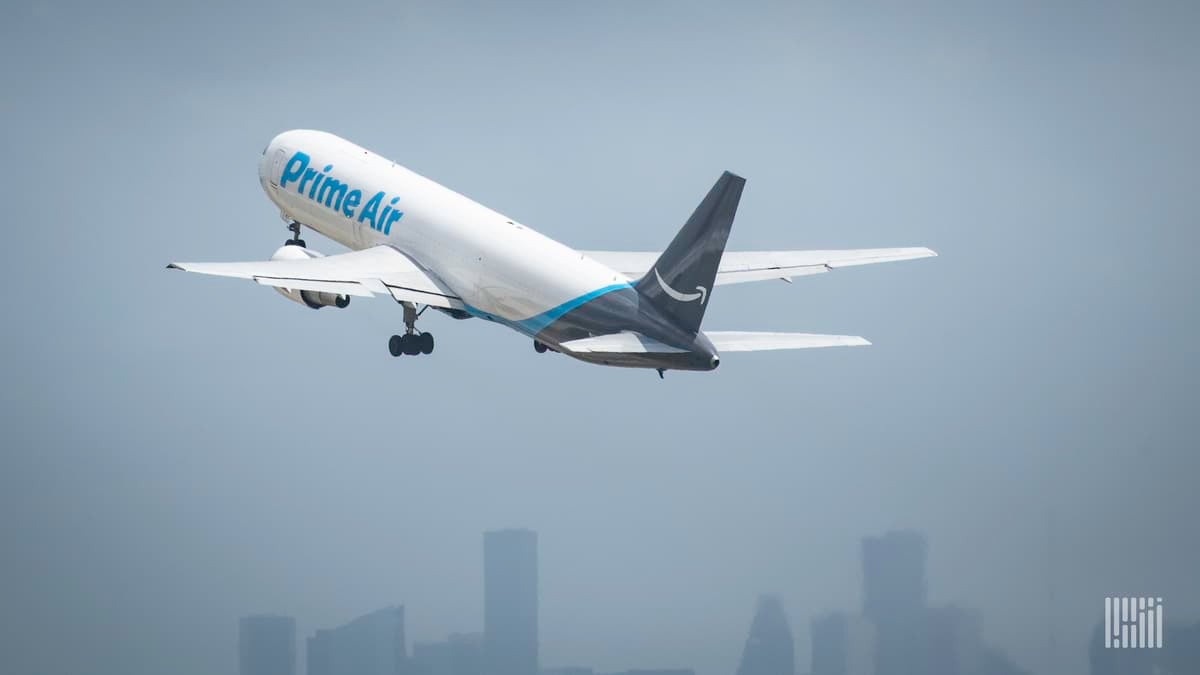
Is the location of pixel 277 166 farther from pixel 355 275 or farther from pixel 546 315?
pixel 546 315

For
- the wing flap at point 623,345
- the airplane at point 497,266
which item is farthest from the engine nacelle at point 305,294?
the wing flap at point 623,345

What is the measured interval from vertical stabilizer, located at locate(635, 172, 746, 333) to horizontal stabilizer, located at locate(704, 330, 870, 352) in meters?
1.02

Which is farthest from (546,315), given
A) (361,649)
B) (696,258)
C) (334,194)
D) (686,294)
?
(361,649)

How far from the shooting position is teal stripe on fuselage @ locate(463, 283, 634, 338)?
2361 inches

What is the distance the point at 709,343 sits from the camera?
56.8 meters

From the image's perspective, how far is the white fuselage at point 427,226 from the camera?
6231 cm

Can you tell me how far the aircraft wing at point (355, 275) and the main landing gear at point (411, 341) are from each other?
2.33m

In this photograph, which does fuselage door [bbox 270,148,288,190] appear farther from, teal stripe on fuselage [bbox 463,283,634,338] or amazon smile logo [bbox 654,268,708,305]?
amazon smile logo [bbox 654,268,708,305]

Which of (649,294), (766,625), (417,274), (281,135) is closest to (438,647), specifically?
(766,625)

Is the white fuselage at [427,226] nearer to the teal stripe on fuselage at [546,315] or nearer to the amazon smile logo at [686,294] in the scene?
the teal stripe on fuselage at [546,315]

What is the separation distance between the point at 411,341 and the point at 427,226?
4539mm

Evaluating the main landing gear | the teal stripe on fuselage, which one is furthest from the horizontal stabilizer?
the main landing gear

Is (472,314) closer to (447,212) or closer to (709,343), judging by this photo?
(447,212)

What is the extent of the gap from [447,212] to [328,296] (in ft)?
17.5
